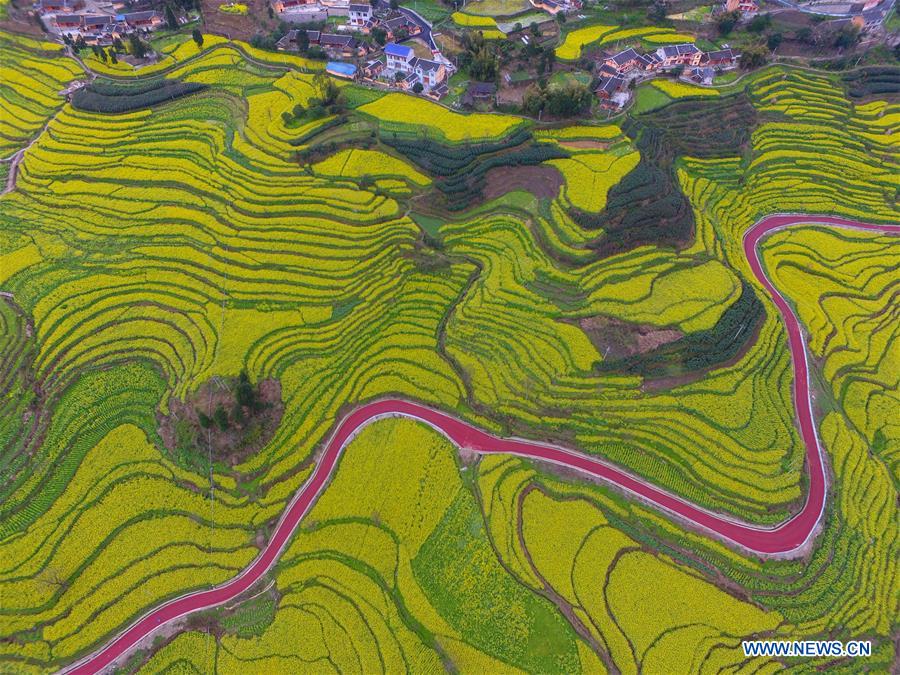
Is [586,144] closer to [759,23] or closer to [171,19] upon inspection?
[759,23]

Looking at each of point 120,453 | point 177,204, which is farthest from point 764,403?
point 177,204

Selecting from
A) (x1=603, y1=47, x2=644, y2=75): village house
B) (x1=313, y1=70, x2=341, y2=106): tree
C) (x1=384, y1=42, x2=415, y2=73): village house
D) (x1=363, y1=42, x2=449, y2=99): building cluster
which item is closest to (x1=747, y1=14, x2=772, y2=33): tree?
(x1=603, y1=47, x2=644, y2=75): village house

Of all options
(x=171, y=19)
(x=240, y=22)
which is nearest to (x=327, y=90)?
(x=240, y=22)

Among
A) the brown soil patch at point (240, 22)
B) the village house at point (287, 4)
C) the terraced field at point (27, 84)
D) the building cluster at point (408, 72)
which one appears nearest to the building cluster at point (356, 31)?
the building cluster at point (408, 72)

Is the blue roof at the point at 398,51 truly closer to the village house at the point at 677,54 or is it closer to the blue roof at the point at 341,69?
the blue roof at the point at 341,69

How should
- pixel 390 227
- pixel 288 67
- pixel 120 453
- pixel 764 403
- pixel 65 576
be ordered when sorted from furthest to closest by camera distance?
pixel 288 67, pixel 390 227, pixel 764 403, pixel 120 453, pixel 65 576

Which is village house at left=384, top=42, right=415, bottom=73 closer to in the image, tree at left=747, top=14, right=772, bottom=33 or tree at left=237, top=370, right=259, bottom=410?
tree at left=237, top=370, right=259, bottom=410

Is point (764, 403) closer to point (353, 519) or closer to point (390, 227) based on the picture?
point (353, 519)
